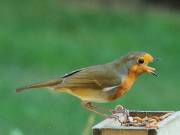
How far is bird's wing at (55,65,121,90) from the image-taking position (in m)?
6.09

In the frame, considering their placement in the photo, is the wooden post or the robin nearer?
the wooden post

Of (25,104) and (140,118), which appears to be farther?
(25,104)

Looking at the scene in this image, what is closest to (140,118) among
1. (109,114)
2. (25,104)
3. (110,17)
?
(109,114)

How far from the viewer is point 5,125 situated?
30.2 ft

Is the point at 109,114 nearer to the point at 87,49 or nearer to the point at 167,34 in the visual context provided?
the point at 87,49

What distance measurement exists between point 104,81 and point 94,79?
0.25ft

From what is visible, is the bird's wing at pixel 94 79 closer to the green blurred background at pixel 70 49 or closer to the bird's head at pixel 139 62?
the bird's head at pixel 139 62

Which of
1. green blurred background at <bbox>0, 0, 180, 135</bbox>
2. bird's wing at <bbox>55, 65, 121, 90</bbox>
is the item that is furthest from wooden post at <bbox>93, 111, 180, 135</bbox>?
green blurred background at <bbox>0, 0, 180, 135</bbox>

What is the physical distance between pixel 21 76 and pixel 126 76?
25.2ft

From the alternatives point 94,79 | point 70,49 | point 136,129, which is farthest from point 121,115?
point 70,49

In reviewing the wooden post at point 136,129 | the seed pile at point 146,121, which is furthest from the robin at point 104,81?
the wooden post at point 136,129

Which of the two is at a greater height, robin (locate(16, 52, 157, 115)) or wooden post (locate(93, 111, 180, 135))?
robin (locate(16, 52, 157, 115))

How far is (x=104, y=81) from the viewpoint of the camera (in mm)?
6145

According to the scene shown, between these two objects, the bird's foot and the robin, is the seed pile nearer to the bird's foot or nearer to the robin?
the bird's foot
